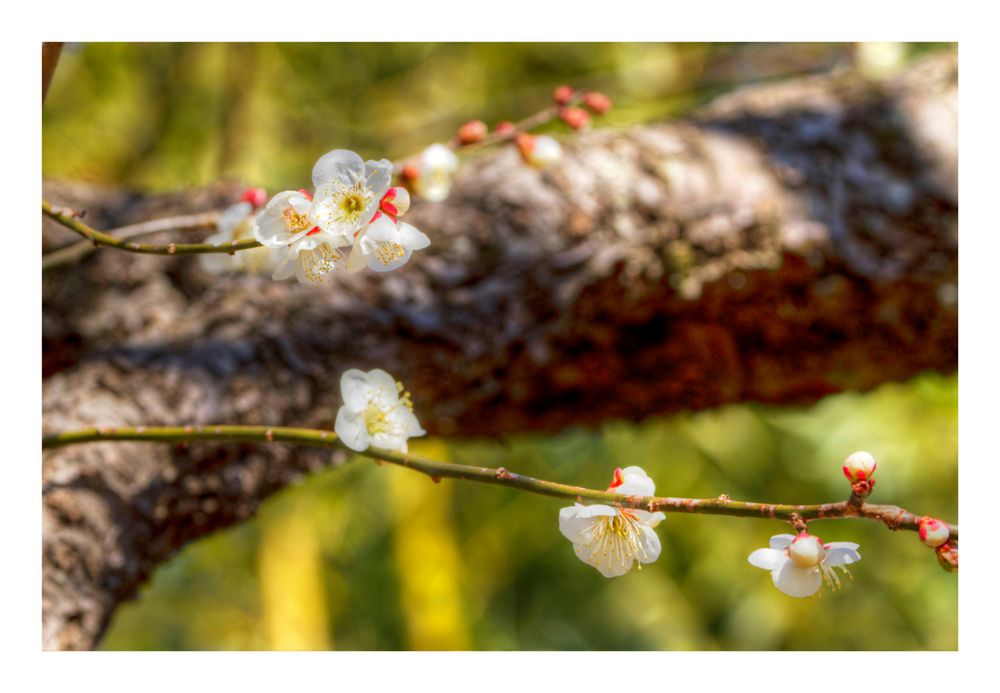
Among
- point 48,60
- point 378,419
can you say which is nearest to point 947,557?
point 378,419

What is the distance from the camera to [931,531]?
1.10ft

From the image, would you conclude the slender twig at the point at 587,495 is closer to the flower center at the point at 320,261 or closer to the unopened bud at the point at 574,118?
the flower center at the point at 320,261

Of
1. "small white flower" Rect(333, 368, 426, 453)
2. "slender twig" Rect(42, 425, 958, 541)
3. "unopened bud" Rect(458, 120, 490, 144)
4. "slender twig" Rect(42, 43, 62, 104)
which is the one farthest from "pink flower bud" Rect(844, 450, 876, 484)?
"slender twig" Rect(42, 43, 62, 104)

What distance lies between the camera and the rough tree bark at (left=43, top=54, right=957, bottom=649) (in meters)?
0.66

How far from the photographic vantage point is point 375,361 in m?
0.70

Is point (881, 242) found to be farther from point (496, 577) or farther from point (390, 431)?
point (496, 577)

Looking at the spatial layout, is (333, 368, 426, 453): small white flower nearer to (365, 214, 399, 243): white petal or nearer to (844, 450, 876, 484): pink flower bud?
(365, 214, 399, 243): white petal

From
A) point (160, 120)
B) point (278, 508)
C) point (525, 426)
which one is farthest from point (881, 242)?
point (278, 508)

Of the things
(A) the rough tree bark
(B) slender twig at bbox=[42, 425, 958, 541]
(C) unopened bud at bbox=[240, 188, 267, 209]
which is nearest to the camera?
(B) slender twig at bbox=[42, 425, 958, 541]

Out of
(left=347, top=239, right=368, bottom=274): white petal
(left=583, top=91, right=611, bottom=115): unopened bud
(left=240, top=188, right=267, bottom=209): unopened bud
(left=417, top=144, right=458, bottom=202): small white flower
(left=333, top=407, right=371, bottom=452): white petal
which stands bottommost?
(left=333, top=407, right=371, bottom=452): white petal

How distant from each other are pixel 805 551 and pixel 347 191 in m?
0.24

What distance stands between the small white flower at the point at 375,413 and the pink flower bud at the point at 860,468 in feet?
0.59

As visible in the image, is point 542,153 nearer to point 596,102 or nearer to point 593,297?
point 596,102
